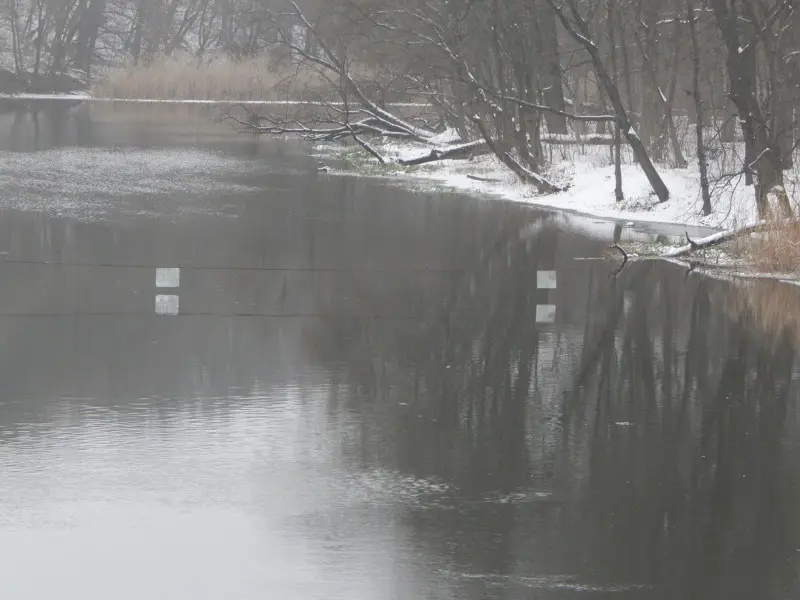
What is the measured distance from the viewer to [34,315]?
14.1 metres

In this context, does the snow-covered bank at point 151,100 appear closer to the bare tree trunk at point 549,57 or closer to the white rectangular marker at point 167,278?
the bare tree trunk at point 549,57

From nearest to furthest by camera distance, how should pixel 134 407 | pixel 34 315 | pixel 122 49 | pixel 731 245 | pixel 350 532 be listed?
pixel 350 532 < pixel 134 407 < pixel 34 315 < pixel 731 245 < pixel 122 49

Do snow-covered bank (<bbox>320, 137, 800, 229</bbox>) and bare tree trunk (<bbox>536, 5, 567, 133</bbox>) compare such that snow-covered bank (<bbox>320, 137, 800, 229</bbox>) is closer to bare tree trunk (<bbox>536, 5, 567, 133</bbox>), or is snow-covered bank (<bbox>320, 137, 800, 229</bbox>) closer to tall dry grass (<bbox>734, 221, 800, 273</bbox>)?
bare tree trunk (<bbox>536, 5, 567, 133</bbox>)

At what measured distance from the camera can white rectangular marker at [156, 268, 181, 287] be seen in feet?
52.9

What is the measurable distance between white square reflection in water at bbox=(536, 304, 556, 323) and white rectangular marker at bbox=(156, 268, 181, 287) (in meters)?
4.04

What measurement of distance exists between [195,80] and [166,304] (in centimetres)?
5785

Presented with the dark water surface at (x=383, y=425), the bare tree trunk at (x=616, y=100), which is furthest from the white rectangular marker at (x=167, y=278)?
the bare tree trunk at (x=616, y=100)

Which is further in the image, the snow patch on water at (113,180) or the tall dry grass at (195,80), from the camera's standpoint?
the tall dry grass at (195,80)

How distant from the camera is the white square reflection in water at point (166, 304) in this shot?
14.6m

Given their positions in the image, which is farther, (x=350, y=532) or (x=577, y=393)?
(x=577, y=393)

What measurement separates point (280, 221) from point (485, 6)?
36.0ft

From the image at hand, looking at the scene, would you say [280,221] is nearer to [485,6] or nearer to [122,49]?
[485,6]

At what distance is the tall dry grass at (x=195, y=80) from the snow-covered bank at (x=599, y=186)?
1176 inches

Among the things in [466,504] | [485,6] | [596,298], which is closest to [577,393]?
[466,504]
